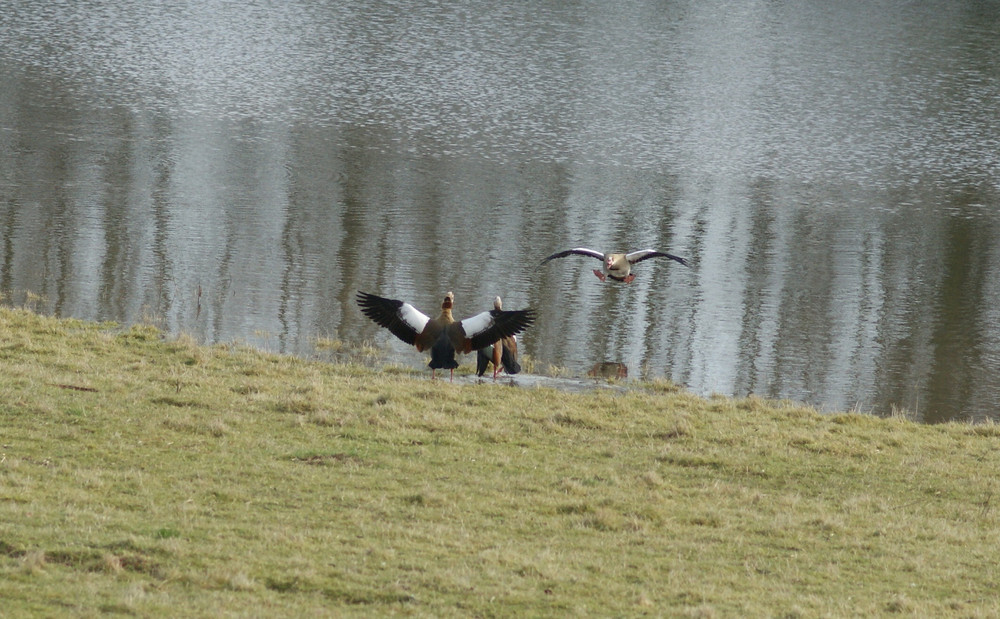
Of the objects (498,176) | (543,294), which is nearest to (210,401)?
(543,294)

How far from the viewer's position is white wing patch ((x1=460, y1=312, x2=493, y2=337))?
1617 cm

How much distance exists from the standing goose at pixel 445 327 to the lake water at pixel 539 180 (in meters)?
3.47

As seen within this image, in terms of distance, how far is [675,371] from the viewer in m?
20.4

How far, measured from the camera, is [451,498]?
37.4 ft

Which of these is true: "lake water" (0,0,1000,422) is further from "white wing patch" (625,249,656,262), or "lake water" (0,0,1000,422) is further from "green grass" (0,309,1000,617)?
"green grass" (0,309,1000,617)

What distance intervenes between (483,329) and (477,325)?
10 centimetres

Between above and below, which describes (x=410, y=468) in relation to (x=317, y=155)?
below

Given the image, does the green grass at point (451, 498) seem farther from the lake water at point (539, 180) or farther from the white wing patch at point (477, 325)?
the lake water at point (539, 180)

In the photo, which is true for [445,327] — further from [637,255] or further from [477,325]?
[637,255]

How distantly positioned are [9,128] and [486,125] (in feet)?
49.3

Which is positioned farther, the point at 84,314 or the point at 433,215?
the point at 433,215

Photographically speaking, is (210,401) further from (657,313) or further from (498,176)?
(498,176)

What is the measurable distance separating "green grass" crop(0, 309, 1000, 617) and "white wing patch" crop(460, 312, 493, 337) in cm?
84

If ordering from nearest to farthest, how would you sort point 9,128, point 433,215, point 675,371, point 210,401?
1. point 210,401
2. point 675,371
3. point 433,215
4. point 9,128
